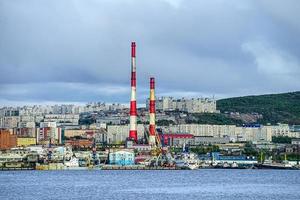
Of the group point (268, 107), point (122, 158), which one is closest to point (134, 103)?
point (122, 158)

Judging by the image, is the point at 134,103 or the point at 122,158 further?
the point at 122,158

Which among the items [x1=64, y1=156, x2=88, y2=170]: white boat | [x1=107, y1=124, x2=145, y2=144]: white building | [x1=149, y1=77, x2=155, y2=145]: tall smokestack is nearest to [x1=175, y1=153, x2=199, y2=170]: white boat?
[x1=149, y1=77, x2=155, y2=145]: tall smokestack

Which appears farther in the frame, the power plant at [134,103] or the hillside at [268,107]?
the hillside at [268,107]

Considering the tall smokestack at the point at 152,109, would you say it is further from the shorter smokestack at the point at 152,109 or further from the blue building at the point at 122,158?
the blue building at the point at 122,158

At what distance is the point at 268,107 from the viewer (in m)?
134

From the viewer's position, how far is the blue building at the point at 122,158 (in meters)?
77.4

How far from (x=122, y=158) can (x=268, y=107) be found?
59563 mm

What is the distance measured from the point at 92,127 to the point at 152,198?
85276 millimetres

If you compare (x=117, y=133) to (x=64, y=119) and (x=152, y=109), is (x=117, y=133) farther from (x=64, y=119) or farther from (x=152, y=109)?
(x=152, y=109)

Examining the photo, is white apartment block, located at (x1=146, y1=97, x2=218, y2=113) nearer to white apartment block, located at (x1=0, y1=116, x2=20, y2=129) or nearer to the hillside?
the hillside

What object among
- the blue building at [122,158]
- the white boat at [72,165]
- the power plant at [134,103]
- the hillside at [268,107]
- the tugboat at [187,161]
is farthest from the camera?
the hillside at [268,107]

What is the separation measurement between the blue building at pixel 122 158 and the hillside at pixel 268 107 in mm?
51092

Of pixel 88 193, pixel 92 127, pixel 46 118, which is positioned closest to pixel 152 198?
pixel 88 193

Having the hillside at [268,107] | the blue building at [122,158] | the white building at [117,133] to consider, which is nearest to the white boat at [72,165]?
the blue building at [122,158]
